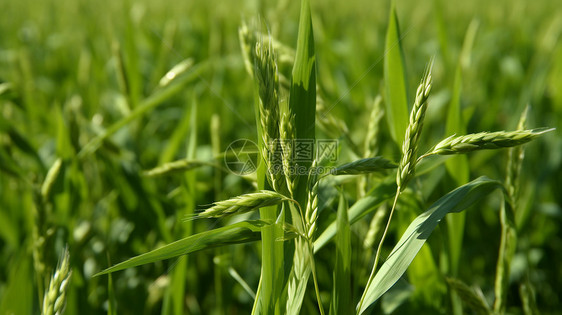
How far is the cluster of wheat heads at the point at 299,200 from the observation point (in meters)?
0.54

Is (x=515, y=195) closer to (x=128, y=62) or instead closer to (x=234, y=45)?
(x=128, y=62)

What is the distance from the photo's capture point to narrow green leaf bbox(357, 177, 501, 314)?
617 millimetres

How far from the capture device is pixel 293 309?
24.2 inches

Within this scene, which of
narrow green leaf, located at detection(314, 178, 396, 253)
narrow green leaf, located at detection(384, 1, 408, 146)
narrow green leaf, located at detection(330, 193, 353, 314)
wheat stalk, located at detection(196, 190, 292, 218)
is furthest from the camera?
narrow green leaf, located at detection(384, 1, 408, 146)

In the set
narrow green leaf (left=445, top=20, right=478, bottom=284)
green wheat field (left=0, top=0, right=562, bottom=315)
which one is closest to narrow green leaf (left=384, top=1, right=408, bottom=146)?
green wheat field (left=0, top=0, right=562, bottom=315)

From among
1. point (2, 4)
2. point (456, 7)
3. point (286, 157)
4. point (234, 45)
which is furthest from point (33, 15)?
point (286, 157)

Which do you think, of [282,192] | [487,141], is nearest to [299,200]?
[282,192]

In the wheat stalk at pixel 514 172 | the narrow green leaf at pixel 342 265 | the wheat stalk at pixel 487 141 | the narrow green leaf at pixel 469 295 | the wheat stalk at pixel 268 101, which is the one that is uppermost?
the wheat stalk at pixel 268 101

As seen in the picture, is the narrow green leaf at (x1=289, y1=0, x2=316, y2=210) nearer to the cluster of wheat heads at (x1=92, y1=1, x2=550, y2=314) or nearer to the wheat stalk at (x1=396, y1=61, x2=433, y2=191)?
the cluster of wheat heads at (x1=92, y1=1, x2=550, y2=314)

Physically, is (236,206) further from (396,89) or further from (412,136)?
(396,89)

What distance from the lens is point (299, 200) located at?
2.12 feet

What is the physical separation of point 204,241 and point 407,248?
0.30 metres

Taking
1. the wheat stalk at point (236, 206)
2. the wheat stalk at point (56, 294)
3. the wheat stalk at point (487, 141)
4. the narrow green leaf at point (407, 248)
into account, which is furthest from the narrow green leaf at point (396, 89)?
the wheat stalk at point (56, 294)

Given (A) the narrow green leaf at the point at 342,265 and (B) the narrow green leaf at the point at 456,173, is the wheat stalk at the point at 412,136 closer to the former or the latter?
(A) the narrow green leaf at the point at 342,265
